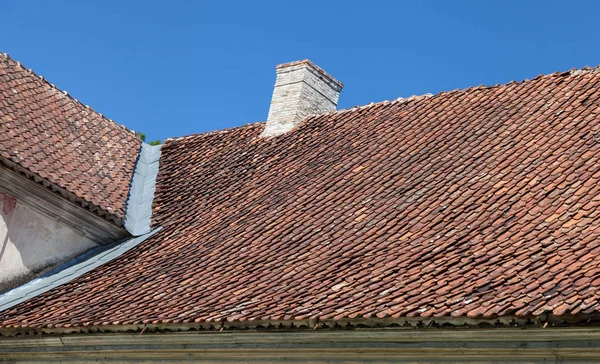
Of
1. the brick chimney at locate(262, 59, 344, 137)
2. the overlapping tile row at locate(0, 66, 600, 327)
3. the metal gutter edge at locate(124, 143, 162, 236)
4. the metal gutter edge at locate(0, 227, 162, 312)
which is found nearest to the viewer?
the overlapping tile row at locate(0, 66, 600, 327)

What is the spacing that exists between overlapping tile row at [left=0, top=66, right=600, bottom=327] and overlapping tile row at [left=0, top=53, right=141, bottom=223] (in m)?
0.93

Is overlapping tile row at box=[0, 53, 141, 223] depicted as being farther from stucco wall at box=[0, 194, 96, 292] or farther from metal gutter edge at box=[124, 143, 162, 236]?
stucco wall at box=[0, 194, 96, 292]

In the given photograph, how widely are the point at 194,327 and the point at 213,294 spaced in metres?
0.68

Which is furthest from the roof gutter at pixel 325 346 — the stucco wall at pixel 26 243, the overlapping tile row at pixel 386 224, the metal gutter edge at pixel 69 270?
the stucco wall at pixel 26 243

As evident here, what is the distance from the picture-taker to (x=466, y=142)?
13891 millimetres

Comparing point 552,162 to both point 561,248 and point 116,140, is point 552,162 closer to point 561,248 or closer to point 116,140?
point 561,248

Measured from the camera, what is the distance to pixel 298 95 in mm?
18500

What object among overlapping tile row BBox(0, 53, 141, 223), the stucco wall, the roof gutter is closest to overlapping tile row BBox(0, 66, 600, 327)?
the roof gutter

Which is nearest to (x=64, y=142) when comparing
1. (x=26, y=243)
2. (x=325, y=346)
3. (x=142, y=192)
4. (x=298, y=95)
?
(x=142, y=192)

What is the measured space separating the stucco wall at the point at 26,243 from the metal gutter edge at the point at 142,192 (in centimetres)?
97

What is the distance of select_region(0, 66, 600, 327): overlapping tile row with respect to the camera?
10039 mm

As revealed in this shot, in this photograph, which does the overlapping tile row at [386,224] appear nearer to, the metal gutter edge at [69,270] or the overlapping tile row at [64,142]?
the metal gutter edge at [69,270]

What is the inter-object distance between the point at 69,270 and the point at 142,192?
2.43 m

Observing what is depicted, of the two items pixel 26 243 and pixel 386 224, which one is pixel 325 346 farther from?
pixel 26 243
